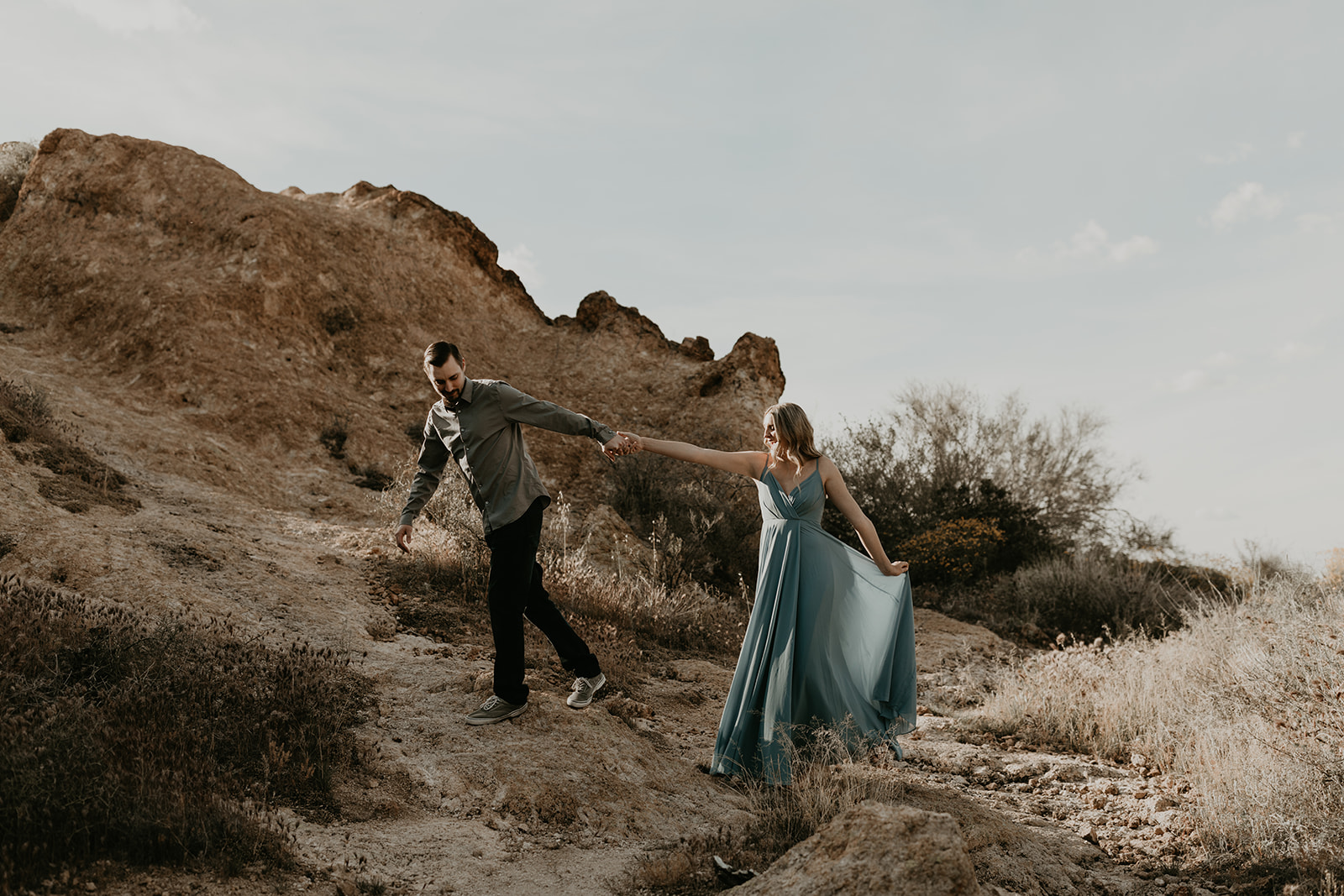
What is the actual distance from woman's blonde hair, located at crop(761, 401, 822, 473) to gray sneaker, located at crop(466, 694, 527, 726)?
2.06 m

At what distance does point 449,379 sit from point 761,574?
80.4 inches

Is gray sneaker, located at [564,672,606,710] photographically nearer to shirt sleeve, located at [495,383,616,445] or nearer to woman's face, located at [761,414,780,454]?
shirt sleeve, located at [495,383,616,445]

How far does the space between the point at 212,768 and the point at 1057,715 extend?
5.33 meters

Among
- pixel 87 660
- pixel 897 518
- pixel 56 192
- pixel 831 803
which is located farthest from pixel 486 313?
pixel 831 803

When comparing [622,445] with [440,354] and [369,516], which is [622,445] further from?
[369,516]

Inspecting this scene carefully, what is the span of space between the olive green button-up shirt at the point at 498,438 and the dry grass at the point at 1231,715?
3677 millimetres

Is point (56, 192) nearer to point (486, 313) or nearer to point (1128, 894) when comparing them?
point (486, 313)

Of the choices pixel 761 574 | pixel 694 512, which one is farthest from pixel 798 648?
pixel 694 512

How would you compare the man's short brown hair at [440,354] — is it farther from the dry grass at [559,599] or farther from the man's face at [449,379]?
the dry grass at [559,599]

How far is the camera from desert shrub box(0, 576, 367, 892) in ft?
8.94

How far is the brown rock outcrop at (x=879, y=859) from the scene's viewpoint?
253cm

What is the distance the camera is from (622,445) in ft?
15.5

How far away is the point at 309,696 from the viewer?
14.0ft

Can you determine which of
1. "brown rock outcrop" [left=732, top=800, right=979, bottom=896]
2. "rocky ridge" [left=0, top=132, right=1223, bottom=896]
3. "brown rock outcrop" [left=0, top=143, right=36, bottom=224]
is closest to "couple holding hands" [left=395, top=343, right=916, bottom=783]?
"rocky ridge" [left=0, top=132, right=1223, bottom=896]
